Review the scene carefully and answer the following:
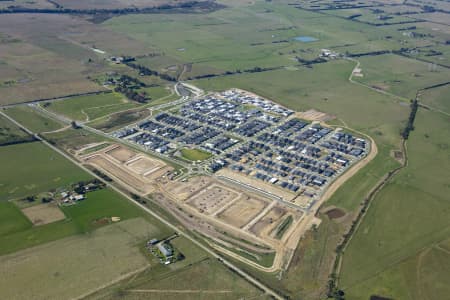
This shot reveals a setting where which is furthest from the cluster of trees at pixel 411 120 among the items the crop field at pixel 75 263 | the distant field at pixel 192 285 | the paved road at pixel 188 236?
the crop field at pixel 75 263

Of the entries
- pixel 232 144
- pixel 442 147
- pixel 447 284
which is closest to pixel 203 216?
pixel 232 144

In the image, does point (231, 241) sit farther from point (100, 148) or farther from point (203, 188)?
point (100, 148)

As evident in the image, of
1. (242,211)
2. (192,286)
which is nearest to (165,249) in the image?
(192,286)

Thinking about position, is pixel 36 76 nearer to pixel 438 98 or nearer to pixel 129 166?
pixel 129 166

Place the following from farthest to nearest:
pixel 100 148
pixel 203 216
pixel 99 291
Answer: pixel 100 148 → pixel 203 216 → pixel 99 291

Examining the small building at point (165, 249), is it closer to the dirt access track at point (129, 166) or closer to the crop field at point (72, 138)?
the dirt access track at point (129, 166)
